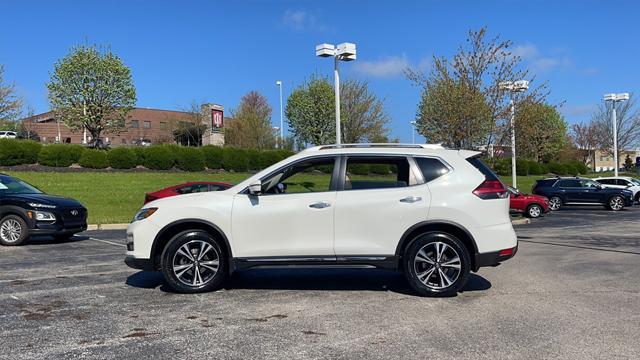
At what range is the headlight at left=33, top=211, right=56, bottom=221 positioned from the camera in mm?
11656

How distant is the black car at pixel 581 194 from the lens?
1001 inches

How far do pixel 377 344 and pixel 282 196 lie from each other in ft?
7.98

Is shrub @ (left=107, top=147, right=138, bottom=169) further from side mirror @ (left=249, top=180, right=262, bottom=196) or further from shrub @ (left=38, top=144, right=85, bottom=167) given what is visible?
side mirror @ (left=249, top=180, right=262, bottom=196)

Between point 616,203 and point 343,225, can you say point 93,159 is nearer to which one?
point 616,203

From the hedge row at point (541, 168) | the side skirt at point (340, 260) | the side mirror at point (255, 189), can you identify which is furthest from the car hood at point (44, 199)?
the hedge row at point (541, 168)

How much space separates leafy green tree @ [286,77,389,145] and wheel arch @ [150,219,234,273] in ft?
113

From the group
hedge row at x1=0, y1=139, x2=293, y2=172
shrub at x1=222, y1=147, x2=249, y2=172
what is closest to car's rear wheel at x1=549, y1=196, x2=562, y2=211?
hedge row at x1=0, y1=139, x2=293, y2=172

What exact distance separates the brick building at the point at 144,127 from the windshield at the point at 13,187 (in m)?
36.7

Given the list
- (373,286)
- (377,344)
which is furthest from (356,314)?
(373,286)

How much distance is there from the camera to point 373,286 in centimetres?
714

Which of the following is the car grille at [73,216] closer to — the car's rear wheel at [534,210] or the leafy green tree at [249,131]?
the car's rear wheel at [534,210]

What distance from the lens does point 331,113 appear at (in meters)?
41.3

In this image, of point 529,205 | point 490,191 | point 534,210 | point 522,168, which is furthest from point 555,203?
point 522,168

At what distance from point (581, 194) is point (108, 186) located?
22580 millimetres
